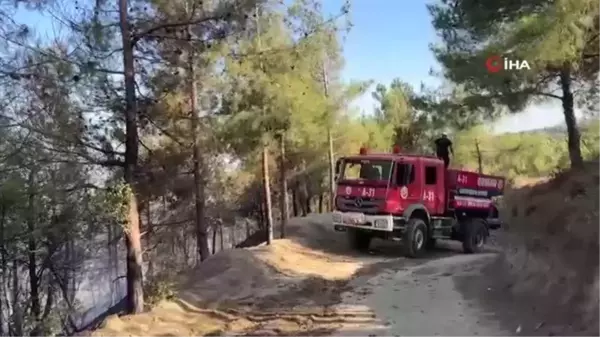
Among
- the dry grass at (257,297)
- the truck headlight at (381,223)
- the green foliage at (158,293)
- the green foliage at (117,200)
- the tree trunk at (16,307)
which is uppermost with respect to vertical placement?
the green foliage at (117,200)

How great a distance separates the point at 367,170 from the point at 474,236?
3698mm

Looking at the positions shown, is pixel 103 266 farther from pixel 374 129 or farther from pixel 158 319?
pixel 158 319

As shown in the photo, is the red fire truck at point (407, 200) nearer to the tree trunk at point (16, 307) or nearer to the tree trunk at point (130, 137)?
the tree trunk at point (130, 137)

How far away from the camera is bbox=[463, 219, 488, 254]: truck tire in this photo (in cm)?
1628

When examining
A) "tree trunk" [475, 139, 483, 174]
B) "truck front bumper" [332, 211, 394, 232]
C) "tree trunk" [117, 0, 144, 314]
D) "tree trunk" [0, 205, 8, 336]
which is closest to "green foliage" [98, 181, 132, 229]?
"tree trunk" [117, 0, 144, 314]

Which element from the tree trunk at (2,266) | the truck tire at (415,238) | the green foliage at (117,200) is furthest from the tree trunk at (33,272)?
the truck tire at (415,238)

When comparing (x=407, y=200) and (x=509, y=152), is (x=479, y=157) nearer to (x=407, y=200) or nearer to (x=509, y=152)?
(x=509, y=152)

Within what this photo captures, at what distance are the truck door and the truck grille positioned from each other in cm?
141

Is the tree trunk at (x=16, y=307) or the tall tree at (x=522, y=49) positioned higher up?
the tall tree at (x=522, y=49)

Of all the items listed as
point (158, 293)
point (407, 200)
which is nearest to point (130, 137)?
point (158, 293)

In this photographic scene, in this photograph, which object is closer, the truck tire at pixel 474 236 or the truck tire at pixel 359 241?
the truck tire at pixel 474 236

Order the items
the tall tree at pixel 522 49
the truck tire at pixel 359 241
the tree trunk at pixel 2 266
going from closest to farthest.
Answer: the tall tree at pixel 522 49 < the truck tire at pixel 359 241 < the tree trunk at pixel 2 266

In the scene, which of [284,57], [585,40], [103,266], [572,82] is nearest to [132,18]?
[284,57]

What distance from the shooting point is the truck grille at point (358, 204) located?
14844 millimetres
